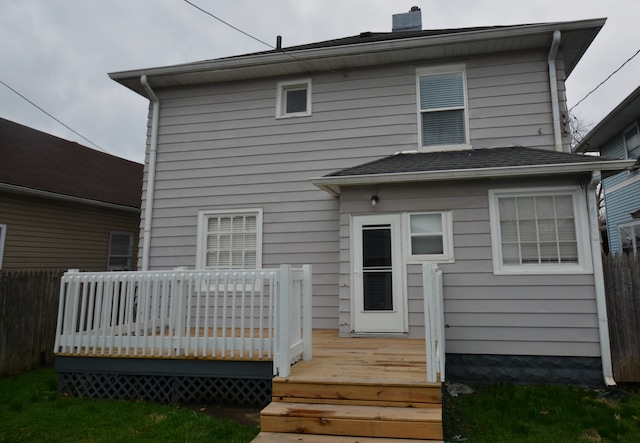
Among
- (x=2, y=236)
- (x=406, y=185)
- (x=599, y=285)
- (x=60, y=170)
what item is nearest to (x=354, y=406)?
(x=406, y=185)

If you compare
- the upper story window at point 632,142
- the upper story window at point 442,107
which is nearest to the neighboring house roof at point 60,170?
the upper story window at point 442,107

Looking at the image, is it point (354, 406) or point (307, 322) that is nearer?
point (354, 406)

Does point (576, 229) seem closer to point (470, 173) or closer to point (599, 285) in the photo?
point (599, 285)

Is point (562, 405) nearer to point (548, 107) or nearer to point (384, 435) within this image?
point (384, 435)

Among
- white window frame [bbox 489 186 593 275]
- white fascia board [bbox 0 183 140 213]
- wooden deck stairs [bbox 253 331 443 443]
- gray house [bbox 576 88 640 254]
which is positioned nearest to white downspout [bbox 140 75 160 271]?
white fascia board [bbox 0 183 140 213]

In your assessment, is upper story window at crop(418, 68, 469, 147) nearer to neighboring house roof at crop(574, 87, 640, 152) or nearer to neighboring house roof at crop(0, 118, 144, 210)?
neighboring house roof at crop(574, 87, 640, 152)

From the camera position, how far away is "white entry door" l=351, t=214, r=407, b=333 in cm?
568

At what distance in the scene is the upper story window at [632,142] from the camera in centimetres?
1074

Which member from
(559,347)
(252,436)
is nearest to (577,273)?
(559,347)

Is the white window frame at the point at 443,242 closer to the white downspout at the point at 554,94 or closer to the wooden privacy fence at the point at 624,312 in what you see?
the wooden privacy fence at the point at 624,312

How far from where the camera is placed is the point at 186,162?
25.2 ft

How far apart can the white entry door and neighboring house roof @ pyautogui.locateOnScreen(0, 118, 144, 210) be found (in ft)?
24.5

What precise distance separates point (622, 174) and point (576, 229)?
8.59 meters

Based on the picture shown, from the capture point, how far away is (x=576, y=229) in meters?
5.26
